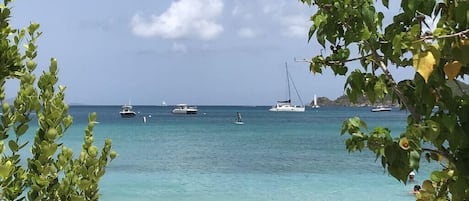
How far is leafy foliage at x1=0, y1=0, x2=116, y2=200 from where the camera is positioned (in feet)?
6.63

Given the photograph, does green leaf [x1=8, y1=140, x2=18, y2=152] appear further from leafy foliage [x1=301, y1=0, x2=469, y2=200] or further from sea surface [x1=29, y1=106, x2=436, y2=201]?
sea surface [x1=29, y1=106, x2=436, y2=201]

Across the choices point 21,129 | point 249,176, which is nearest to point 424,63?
point 21,129

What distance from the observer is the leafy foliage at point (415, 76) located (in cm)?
159

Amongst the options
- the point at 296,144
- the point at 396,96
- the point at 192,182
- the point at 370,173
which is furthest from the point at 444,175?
Result: the point at 296,144

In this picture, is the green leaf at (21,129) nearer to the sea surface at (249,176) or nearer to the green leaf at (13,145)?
the green leaf at (13,145)

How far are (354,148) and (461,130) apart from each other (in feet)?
1.17

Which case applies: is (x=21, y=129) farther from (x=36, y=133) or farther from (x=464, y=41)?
(x=464, y=41)

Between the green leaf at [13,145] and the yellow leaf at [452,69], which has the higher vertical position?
the yellow leaf at [452,69]

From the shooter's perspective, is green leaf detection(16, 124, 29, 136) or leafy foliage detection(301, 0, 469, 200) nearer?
leafy foliage detection(301, 0, 469, 200)

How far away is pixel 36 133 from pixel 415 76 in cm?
140

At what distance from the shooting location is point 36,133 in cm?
220

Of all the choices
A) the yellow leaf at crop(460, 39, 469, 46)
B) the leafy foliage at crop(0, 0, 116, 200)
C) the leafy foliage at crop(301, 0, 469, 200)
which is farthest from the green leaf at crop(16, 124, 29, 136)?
the yellow leaf at crop(460, 39, 469, 46)

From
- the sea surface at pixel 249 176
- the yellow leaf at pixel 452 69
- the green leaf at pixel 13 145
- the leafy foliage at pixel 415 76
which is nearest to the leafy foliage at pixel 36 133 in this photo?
the green leaf at pixel 13 145

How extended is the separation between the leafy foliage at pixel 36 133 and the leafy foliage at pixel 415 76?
1.05 m
